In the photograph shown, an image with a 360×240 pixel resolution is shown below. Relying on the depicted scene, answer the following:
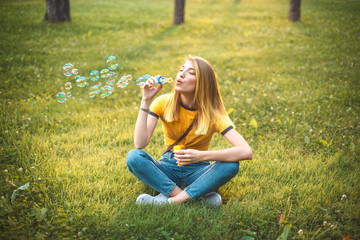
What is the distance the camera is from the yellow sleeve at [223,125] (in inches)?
120

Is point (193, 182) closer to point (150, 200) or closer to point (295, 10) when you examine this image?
point (150, 200)

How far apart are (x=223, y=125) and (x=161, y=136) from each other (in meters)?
1.78

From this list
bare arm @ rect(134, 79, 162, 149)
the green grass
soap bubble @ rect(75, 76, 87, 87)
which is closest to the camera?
the green grass

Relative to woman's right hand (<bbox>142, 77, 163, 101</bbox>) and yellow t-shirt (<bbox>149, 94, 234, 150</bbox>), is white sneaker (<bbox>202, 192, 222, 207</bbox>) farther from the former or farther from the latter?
woman's right hand (<bbox>142, 77, 163, 101</bbox>)

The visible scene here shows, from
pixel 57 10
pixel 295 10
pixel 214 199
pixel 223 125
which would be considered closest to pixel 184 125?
pixel 223 125

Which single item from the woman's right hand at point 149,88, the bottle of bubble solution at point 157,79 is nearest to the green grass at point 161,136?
the woman's right hand at point 149,88

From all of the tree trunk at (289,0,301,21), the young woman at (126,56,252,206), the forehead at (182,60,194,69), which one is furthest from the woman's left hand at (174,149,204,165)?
the tree trunk at (289,0,301,21)

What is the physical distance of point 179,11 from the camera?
39.4ft

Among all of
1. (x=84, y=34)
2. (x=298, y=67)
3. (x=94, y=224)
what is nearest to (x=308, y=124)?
(x=298, y=67)

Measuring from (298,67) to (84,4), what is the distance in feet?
44.0

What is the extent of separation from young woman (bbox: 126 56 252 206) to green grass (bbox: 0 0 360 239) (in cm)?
25

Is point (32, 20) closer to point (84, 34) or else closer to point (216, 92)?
point (84, 34)

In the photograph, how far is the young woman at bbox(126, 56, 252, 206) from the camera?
289cm

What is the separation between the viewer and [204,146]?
→ 331cm
